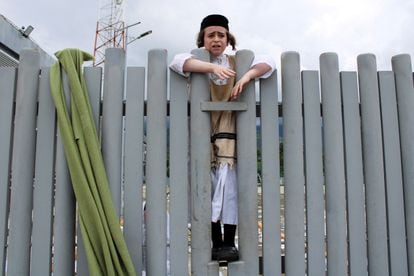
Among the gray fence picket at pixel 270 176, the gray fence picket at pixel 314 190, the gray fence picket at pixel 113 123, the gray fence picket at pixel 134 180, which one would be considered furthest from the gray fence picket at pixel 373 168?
the gray fence picket at pixel 113 123

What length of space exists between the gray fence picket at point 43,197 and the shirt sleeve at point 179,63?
800 millimetres

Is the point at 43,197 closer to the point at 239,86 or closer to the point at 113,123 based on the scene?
the point at 113,123

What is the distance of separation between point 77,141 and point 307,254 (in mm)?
1554

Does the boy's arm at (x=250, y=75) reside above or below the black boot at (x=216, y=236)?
above

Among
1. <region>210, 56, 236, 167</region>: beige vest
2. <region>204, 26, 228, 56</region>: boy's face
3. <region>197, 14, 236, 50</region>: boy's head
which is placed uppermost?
<region>197, 14, 236, 50</region>: boy's head

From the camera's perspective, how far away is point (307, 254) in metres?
2.31

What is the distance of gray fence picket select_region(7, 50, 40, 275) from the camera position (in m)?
2.25

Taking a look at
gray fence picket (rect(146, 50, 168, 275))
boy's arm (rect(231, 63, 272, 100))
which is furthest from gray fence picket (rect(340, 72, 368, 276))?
gray fence picket (rect(146, 50, 168, 275))

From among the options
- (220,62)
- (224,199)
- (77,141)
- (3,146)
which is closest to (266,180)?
(224,199)

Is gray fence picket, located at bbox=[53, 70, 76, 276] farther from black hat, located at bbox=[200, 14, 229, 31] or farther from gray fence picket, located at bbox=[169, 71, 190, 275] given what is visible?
black hat, located at bbox=[200, 14, 229, 31]

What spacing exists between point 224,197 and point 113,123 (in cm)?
82

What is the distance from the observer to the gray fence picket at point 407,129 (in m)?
2.39

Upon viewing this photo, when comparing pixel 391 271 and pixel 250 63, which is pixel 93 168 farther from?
pixel 391 271

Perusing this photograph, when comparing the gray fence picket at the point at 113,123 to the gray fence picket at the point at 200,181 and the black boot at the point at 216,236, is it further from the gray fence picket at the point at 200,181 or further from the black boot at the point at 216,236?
the black boot at the point at 216,236
